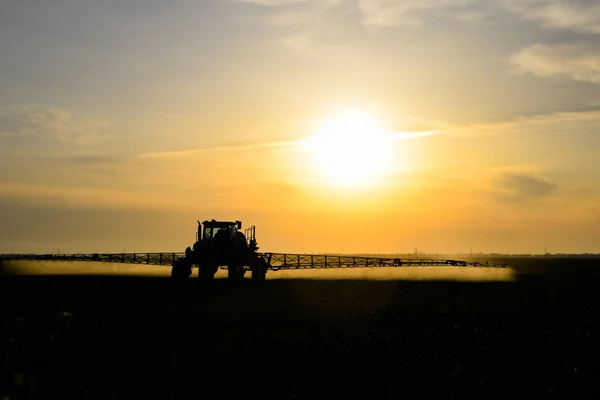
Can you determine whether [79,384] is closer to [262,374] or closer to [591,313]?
[262,374]

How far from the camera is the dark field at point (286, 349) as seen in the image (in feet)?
52.9

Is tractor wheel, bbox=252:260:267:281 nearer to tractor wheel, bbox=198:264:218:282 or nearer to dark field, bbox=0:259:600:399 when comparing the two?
tractor wheel, bbox=198:264:218:282

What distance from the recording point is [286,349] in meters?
22.4

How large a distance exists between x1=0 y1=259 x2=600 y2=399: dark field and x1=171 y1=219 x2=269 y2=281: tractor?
1498 centimetres

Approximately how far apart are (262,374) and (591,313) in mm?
22778

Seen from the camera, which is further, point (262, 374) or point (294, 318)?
point (294, 318)

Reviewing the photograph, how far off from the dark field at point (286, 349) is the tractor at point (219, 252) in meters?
15.0

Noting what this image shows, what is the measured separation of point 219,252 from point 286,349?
31.6 metres

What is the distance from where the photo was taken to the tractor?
53.3 m

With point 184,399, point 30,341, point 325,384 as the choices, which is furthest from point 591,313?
point 30,341

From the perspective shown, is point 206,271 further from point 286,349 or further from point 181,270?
point 286,349

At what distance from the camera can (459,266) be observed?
10231 cm

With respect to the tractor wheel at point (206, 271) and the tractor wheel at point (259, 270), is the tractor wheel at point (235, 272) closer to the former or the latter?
the tractor wheel at point (259, 270)

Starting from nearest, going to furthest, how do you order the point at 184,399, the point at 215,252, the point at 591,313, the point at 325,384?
the point at 184,399 < the point at 325,384 < the point at 591,313 < the point at 215,252
